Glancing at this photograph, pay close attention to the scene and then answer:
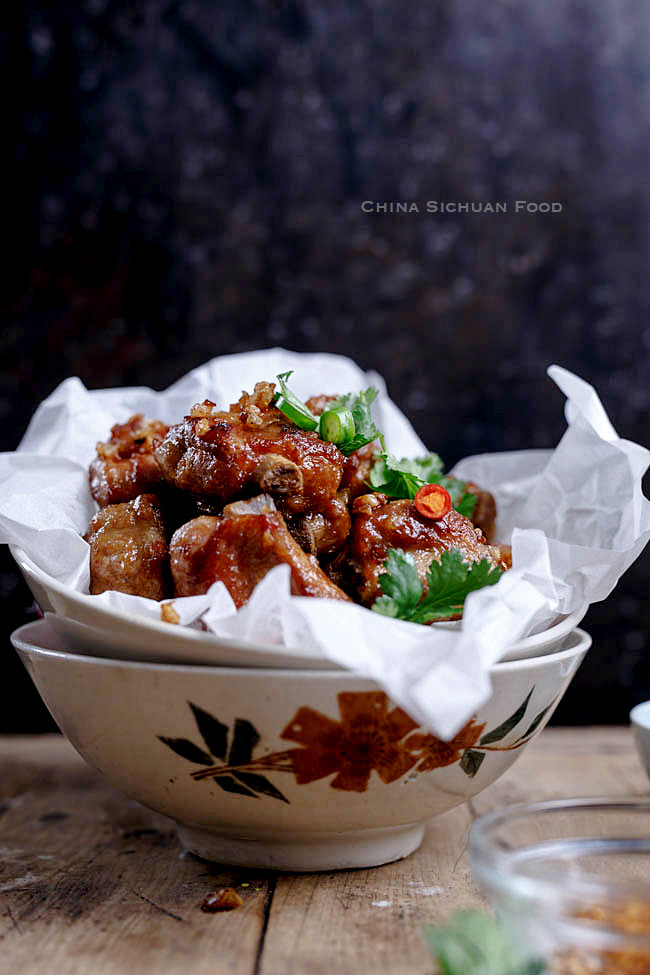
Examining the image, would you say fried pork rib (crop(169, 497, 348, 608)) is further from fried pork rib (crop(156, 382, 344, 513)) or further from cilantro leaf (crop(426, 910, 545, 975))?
cilantro leaf (crop(426, 910, 545, 975))

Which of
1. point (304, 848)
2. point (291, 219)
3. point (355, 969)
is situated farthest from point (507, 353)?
point (355, 969)

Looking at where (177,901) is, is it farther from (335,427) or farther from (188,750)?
(335,427)

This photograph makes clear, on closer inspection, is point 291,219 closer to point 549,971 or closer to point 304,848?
point 304,848

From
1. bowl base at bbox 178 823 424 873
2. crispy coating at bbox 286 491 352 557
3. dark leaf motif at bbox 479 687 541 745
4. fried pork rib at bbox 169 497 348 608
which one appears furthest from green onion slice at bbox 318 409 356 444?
bowl base at bbox 178 823 424 873

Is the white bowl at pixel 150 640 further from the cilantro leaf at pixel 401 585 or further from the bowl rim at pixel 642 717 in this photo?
the bowl rim at pixel 642 717

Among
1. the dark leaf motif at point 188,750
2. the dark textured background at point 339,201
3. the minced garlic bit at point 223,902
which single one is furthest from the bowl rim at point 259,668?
the dark textured background at point 339,201

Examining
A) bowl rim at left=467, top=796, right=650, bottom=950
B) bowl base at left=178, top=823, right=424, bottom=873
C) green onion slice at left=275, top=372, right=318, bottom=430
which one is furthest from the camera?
green onion slice at left=275, top=372, right=318, bottom=430
